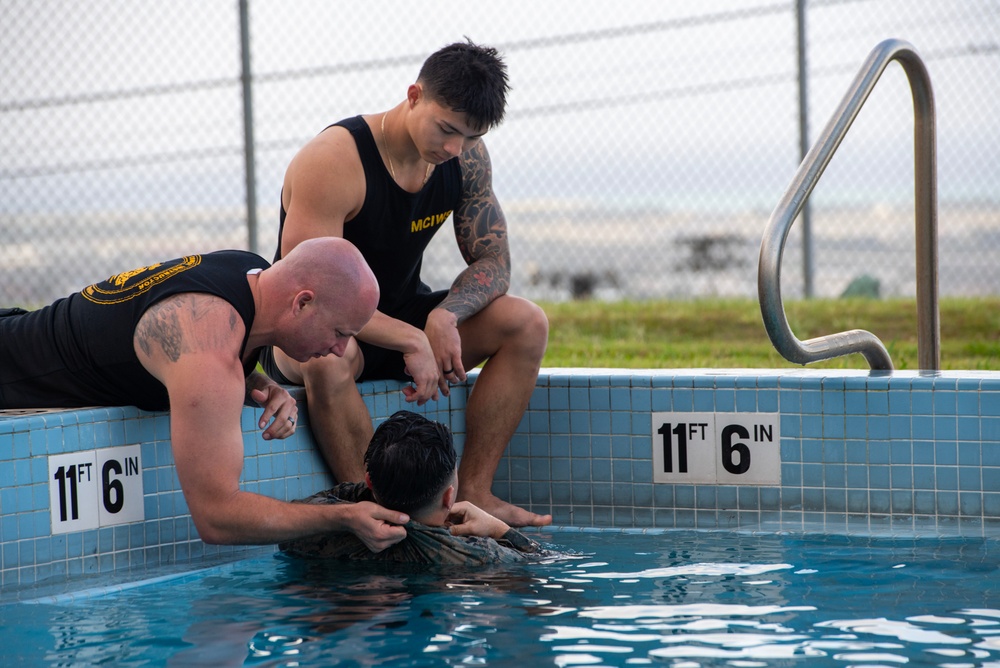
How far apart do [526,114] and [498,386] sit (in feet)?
12.7

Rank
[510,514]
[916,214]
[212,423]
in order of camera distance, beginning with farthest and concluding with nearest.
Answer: [916,214] < [510,514] < [212,423]

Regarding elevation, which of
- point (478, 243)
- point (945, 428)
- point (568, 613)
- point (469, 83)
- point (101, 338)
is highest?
point (469, 83)

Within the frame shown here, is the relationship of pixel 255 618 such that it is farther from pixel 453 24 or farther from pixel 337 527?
pixel 453 24

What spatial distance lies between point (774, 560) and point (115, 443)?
1.87 meters

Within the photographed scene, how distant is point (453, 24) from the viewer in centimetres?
717

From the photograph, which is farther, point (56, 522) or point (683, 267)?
point (683, 267)

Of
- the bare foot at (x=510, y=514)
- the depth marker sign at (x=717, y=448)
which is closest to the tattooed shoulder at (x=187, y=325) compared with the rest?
the bare foot at (x=510, y=514)

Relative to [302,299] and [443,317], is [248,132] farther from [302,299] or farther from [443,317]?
[302,299]

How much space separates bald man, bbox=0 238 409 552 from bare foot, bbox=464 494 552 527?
2.88 feet

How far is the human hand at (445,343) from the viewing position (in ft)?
12.0

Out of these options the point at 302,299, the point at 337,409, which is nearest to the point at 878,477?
the point at 337,409

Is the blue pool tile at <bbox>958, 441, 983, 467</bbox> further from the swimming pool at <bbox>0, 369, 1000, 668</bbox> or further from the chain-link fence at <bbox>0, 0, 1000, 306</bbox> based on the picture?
the chain-link fence at <bbox>0, 0, 1000, 306</bbox>

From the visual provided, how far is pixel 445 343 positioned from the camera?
3.64 meters

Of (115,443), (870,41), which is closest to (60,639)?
(115,443)
